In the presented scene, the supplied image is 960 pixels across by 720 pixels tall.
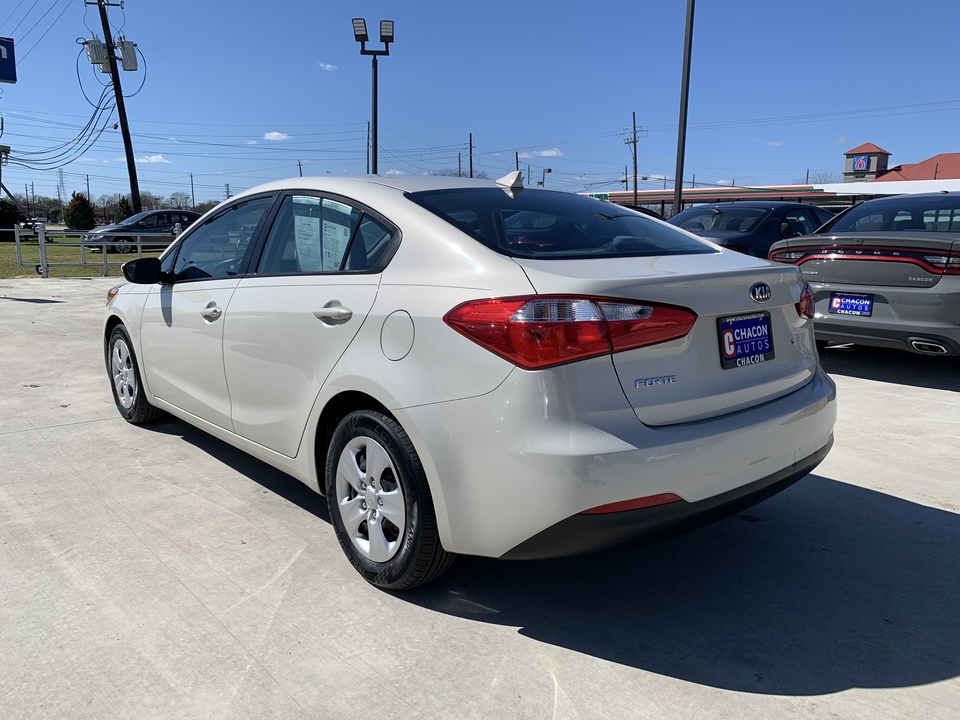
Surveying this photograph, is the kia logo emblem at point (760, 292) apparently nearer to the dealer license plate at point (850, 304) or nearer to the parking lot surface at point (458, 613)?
the parking lot surface at point (458, 613)

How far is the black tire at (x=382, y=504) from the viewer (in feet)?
8.77

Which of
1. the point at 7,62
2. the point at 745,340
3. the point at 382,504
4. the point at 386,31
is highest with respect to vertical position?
the point at 7,62

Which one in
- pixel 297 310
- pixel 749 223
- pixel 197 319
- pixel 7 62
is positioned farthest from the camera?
pixel 7 62

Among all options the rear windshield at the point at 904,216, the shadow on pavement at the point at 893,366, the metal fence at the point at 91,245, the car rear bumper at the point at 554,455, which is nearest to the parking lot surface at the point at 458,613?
the car rear bumper at the point at 554,455

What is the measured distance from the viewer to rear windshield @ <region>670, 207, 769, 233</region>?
A: 9.45 meters

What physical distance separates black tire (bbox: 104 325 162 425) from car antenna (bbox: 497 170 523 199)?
272 cm

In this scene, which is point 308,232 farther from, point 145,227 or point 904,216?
point 145,227

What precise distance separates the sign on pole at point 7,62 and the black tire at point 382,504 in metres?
27.5

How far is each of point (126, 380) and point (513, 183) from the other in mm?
3087

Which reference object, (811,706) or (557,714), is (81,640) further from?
(811,706)

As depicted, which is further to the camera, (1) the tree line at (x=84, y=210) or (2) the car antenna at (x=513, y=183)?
(1) the tree line at (x=84, y=210)

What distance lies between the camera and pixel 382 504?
2859 millimetres

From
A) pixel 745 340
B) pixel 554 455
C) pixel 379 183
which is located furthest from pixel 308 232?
pixel 745 340

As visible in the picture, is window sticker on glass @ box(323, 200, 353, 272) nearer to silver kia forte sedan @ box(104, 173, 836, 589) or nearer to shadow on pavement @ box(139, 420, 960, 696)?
silver kia forte sedan @ box(104, 173, 836, 589)
